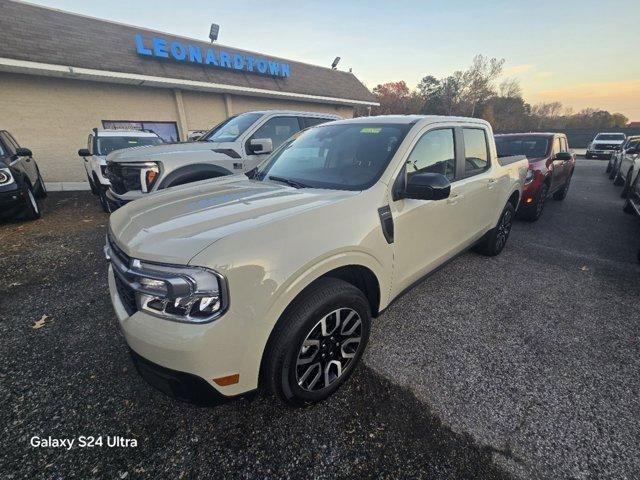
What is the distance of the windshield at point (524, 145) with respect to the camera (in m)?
6.66

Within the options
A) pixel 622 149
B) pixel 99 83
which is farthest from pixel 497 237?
pixel 99 83

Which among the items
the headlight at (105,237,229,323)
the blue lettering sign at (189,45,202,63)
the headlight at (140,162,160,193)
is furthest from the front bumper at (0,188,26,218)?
the blue lettering sign at (189,45,202,63)

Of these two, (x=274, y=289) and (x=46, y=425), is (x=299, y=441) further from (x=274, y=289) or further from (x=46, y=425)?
(x=46, y=425)

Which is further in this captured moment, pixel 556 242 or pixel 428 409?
pixel 556 242

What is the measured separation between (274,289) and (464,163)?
2.65 m

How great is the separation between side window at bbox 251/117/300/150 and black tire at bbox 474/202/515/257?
12.1 ft

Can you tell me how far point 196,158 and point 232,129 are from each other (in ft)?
4.05

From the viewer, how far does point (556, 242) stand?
5.16 m

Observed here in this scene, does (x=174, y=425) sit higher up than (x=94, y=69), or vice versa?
(x=94, y=69)

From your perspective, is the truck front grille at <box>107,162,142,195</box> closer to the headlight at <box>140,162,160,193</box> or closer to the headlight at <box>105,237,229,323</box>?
the headlight at <box>140,162,160,193</box>

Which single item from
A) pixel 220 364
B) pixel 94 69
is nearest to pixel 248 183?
pixel 220 364

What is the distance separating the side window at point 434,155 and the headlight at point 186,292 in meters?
1.71

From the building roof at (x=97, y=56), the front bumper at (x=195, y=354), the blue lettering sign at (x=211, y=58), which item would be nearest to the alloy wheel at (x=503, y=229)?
the front bumper at (x=195, y=354)

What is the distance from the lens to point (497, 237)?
435 centimetres
